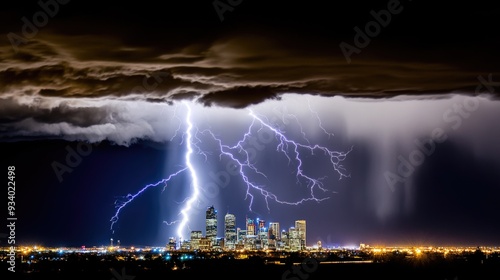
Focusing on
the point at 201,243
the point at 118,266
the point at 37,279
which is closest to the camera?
the point at 37,279

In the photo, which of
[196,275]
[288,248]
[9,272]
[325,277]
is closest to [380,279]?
[325,277]

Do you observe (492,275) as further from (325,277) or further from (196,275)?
(196,275)

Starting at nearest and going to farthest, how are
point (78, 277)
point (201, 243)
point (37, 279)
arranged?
1. point (37, 279)
2. point (78, 277)
3. point (201, 243)

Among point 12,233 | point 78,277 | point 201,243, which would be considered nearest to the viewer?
point 12,233

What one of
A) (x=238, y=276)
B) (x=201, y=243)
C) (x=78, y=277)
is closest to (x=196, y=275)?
(x=238, y=276)

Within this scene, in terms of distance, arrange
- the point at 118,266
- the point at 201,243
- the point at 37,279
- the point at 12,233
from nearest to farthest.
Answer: the point at 12,233 < the point at 37,279 < the point at 118,266 < the point at 201,243

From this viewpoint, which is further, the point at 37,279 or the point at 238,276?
the point at 238,276

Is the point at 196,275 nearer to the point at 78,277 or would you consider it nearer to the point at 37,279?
the point at 78,277

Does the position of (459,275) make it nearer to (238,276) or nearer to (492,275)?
(492,275)

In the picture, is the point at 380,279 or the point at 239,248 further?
the point at 239,248
